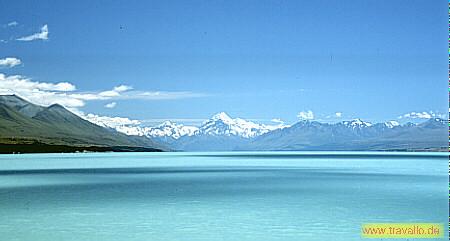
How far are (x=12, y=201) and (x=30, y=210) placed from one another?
728 cm

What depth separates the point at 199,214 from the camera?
3944cm

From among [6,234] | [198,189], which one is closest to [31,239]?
[6,234]

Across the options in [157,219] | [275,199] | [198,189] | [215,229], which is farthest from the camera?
[198,189]

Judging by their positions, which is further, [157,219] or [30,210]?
[30,210]

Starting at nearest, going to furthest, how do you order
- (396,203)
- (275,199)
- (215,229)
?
(215,229) → (396,203) → (275,199)

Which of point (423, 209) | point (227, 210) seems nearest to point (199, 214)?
point (227, 210)

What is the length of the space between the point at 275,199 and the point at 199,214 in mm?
11501

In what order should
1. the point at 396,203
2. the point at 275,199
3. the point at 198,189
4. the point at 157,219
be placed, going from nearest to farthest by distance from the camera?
1. the point at 157,219
2. the point at 396,203
3. the point at 275,199
4. the point at 198,189

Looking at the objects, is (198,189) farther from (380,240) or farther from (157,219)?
(380,240)

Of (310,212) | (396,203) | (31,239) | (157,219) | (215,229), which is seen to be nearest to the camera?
(31,239)

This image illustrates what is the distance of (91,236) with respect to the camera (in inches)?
1207

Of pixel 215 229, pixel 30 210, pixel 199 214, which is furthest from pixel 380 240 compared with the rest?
pixel 30 210

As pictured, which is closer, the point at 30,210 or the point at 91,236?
the point at 91,236

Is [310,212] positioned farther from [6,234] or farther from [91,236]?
[6,234]
